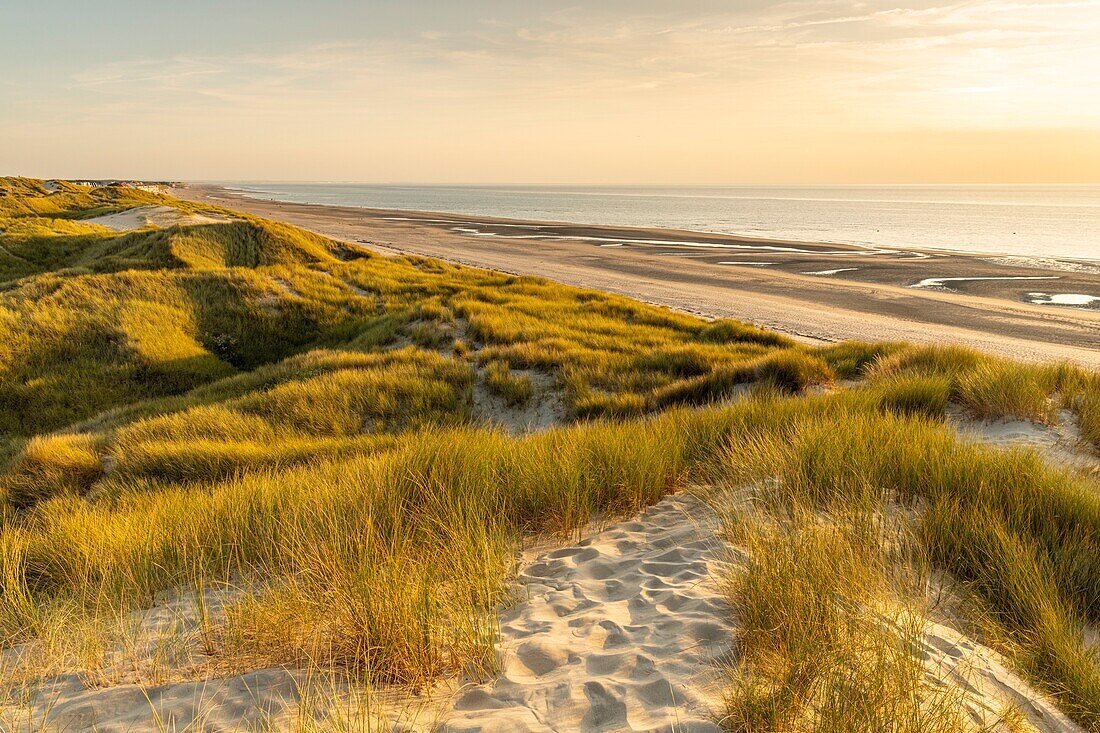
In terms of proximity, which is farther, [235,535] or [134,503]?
[134,503]

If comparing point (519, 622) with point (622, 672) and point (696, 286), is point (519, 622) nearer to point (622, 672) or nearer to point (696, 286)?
point (622, 672)

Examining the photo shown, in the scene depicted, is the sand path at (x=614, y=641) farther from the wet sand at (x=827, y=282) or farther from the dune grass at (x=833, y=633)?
the wet sand at (x=827, y=282)

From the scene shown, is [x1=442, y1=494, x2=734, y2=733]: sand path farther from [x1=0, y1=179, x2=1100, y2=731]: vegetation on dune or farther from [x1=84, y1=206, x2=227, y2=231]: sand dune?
[x1=84, y1=206, x2=227, y2=231]: sand dune

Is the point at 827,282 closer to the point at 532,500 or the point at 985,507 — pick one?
the point at 985,507

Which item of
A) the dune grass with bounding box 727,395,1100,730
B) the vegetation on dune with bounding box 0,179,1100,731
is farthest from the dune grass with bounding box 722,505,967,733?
the dune grass with bounding box 727,395,1100,730

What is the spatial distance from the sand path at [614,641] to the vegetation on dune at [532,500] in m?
0.18

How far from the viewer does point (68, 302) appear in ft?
44.1

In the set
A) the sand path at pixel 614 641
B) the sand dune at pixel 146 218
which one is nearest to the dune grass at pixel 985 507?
the sand path at pixel 614 641

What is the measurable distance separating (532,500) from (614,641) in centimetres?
171

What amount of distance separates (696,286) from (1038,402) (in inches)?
801

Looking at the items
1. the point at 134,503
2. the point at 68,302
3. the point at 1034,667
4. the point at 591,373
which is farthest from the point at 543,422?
the point at 68,302

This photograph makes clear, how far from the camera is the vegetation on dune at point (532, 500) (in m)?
2.58

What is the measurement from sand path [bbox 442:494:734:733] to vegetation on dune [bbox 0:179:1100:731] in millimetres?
181

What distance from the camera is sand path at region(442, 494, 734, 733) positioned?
2.37 meters
